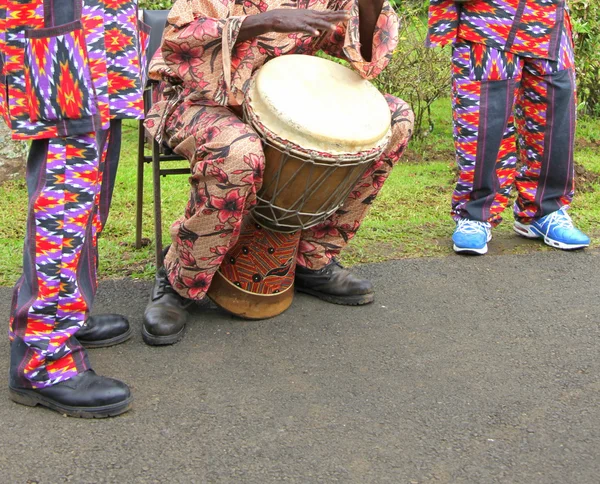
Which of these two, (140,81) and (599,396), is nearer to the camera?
(140,81)

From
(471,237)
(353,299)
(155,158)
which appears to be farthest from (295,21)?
(471,237)

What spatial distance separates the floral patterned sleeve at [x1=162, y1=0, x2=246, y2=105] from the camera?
106 inches

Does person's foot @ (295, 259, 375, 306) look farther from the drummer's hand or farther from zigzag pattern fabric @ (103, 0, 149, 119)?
zigzag pattern fabric @ (103, 0, 149, 119)

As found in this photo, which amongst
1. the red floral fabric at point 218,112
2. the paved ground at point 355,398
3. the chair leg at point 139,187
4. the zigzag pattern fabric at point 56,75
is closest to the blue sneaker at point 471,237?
the paved ground at point 355,398

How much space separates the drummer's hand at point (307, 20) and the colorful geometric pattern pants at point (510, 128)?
131 cm

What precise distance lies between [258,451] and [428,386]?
2.24 feet

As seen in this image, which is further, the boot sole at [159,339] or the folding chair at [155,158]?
the folding chair at [155,158]

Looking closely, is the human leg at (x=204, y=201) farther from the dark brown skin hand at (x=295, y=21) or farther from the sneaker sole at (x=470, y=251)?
the sneaker sole at (x=470, y=251)

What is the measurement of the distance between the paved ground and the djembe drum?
170 millimetres

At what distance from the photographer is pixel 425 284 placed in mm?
3463

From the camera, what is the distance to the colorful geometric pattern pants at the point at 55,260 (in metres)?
2.21

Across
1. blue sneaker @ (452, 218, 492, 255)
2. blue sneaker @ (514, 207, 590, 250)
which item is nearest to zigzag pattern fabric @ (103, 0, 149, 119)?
blue sneaker @ (452, 218, 492, 255)

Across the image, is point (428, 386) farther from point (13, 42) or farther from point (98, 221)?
point (13, 42)

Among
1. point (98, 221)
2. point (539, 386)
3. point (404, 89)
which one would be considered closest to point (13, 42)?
point (98, 221)
